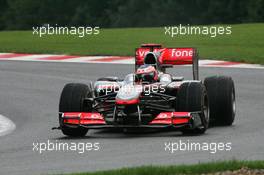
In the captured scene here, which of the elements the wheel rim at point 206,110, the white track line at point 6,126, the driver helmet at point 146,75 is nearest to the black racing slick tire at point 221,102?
the wheel rim at point 206,110

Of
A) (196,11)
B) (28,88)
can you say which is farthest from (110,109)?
(196,11)

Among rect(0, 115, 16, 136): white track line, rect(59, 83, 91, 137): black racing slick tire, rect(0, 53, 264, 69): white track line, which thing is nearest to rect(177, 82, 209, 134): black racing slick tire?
rect(59, 83, 91, 137): black racing slick tire

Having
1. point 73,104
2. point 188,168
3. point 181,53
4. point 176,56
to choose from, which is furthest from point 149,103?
point 188,168

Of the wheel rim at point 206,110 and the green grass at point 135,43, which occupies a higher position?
the green grass at point 135,43

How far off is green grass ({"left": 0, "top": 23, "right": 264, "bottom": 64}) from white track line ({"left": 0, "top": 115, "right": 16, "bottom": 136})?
977cm

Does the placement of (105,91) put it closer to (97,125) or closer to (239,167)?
(97,125)

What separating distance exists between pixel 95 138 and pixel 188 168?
3456 mm

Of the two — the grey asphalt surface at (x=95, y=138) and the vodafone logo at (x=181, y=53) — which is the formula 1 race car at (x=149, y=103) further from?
the vodafone logo at (x=181, y=53)

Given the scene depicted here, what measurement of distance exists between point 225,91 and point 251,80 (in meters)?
5.93

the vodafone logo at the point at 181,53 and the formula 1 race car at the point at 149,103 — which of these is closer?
the formula 1 race car at the point at 149,103

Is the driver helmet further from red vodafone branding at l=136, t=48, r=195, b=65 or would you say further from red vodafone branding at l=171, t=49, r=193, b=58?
red vodafone branding at l=171, t=49, r=193, b=58

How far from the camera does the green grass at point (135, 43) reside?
86.0ft

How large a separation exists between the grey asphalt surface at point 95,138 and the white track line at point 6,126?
115 mm

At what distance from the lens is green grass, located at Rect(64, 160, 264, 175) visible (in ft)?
29.9
